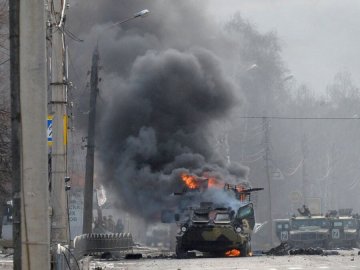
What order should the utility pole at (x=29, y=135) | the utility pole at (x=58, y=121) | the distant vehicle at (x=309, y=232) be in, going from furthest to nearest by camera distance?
1. the distant vehicle at (x=309, y=232)
2. the utility pole at (x=58, y=121)
3. the utility pole at (x=29, y=135)

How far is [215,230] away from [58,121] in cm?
886

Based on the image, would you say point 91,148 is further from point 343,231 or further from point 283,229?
point 343,231

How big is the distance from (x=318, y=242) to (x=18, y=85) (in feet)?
107

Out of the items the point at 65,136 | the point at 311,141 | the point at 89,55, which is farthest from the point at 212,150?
the point at 311,141

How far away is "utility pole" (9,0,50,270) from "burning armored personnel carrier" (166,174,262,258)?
15188mm

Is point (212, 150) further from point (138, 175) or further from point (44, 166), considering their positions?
point (44, 166)

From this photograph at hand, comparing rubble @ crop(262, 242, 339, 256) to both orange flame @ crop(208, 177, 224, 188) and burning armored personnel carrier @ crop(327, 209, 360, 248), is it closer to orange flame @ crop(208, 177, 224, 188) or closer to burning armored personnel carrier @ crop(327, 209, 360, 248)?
orange flame @ crop(208, 177, 224, 188)

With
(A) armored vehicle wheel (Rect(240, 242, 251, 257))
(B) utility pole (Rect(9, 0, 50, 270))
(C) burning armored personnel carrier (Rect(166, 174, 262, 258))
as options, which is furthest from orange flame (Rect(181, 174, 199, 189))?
(B) utility pole (Rect(9, 0, 50, 270))

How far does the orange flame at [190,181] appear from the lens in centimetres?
3278

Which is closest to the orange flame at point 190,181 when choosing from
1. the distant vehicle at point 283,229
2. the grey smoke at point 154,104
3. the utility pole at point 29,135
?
the grey smoke at point 154,104

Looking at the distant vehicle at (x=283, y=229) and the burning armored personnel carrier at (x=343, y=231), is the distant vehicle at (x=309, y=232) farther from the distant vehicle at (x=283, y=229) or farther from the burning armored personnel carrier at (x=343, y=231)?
the burning armored personnel carrier at (x=343, y=231)

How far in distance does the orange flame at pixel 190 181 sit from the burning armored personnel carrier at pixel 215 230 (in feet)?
9.78

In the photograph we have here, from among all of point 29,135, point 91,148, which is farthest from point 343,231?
point 29,135

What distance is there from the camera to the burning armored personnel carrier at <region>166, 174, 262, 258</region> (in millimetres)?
28344
